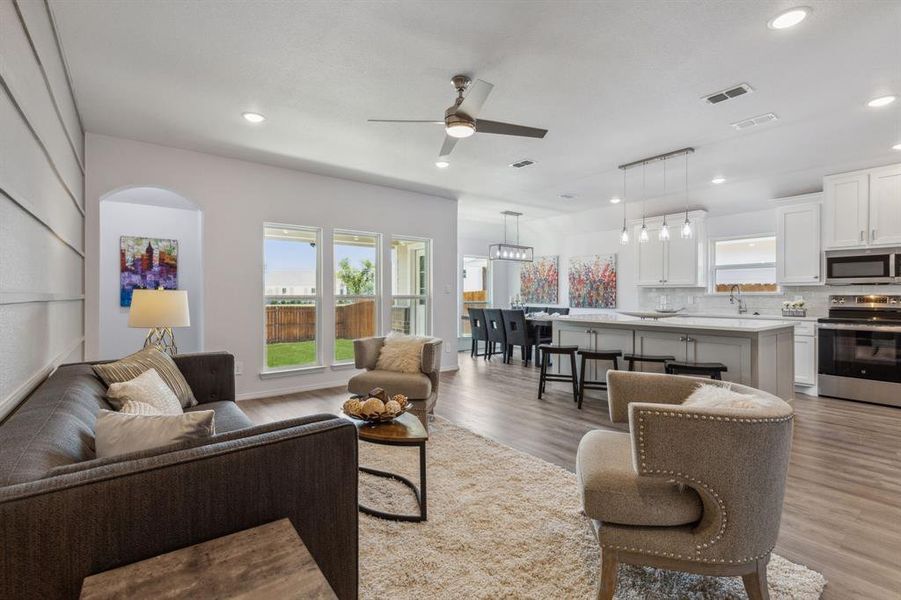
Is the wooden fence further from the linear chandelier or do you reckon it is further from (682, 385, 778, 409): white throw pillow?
(682, 385, 778, 409): white throw pillow

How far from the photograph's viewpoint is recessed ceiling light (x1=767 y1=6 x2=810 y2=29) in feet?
7.25

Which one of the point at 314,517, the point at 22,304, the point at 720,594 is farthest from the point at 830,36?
the point at 22,304

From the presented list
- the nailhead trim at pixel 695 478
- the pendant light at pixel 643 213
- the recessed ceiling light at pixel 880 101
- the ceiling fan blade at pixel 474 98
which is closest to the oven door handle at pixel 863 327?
the pendant light at pixel 643 213

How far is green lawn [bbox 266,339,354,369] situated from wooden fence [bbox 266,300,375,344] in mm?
63

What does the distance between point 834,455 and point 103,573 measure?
432 centimetres

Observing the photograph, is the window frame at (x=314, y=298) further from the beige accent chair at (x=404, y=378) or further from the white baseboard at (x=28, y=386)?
the white baseboard at (x=28, y=386)

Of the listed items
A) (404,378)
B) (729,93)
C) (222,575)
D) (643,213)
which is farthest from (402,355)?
(643,213)

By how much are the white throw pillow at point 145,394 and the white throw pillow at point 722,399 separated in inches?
95.0

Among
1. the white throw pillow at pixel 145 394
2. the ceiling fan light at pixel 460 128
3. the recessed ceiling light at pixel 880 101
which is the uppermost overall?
the recessed ceiling light at pixel 880 101

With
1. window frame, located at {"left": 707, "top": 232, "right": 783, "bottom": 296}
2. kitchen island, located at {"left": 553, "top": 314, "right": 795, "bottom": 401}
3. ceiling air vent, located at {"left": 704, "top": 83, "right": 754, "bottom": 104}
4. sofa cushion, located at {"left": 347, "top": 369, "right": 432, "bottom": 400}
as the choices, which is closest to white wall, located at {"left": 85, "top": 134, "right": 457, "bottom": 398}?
sofa cushion, located at {"left": 347, "top": 369, "right": 432, "bottom": 400}

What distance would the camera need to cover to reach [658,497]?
1.62 m

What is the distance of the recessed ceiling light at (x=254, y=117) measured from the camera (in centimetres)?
358

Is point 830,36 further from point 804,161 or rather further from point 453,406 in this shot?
point 453,406

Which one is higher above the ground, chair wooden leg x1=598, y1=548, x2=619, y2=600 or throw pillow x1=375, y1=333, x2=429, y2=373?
throw pillow x1=375, y1=333, x2=429, y2=373
